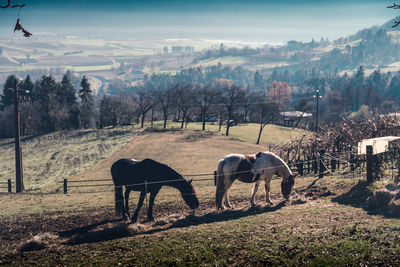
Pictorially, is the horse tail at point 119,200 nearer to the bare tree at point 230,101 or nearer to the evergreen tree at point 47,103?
the bare tree at point 230,101

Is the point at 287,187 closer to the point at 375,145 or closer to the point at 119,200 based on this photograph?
the point at 375,145

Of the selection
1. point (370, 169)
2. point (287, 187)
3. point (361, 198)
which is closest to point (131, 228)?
point (287, 187)

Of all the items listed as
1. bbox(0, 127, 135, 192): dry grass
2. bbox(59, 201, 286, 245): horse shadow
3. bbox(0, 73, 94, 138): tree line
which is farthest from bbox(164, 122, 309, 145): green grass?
bbox(59, 201, 286, 245): horse shadow

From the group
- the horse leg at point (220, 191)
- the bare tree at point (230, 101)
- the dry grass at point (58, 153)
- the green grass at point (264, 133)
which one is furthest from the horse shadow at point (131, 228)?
the bare tree at point (230, 101)

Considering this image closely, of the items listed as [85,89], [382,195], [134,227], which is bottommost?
[134,227]

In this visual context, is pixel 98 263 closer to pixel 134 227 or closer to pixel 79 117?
pixel 134 227

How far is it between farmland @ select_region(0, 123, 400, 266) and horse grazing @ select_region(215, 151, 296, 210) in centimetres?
72

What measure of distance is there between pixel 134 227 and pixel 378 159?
1329 centimetres

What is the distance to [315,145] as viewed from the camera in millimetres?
29328

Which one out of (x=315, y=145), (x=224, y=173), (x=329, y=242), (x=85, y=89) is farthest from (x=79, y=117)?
(x=329, y=242)

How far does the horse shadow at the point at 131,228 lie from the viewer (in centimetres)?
1455

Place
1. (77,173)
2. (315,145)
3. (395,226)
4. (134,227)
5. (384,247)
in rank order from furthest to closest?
(77,173) < (315,145) < (134,227) < (395,226) < (384,247)

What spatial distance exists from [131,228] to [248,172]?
6.11 m

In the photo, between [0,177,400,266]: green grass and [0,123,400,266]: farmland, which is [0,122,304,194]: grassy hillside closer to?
[0,123,400,266]: farmland
